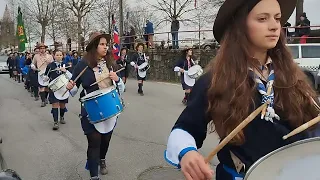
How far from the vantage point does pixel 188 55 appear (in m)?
11.3

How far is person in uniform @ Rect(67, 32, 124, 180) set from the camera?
471cm

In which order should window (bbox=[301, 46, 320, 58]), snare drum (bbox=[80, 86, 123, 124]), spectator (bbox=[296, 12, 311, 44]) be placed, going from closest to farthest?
1. snare drum (bbox=[80, 86, 123, 124])
2. window (bbox=[301, 46, 320, 58])
3. spectator (bbox=[296, 12, 311, 44])

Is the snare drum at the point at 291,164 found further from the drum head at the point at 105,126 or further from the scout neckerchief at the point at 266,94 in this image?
the drum head at the point at 105,126

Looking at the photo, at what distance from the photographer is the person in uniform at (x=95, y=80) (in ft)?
15.5

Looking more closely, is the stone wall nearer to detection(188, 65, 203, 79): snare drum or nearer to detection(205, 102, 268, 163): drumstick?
detection(188, 65, 203, 79): snare drum

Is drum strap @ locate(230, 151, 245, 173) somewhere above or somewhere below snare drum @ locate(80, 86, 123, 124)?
above

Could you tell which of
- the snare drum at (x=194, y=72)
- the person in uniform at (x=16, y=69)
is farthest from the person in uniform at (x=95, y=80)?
the person in uniform at (x=16, y=69)

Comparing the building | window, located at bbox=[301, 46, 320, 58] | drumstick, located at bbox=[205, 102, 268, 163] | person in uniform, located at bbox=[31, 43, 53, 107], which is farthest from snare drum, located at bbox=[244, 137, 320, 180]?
the building

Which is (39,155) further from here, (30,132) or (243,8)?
(243,8)

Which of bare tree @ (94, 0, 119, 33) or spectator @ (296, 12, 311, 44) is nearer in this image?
spectator @ (296, 12, 311, 44)

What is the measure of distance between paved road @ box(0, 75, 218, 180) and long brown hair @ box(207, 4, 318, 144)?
7.53 feet

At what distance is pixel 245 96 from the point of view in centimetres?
181

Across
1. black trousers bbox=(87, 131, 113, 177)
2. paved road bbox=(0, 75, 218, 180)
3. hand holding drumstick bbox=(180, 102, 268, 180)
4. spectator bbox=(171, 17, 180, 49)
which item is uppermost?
spectator bbox=(171, 17, 180, 49)

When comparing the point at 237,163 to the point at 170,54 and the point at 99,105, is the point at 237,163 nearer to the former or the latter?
the point at 99,105
